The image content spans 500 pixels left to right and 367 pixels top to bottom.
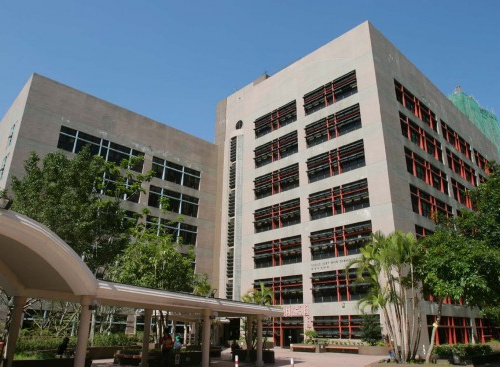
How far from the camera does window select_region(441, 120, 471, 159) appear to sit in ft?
190

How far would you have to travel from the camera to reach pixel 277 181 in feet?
174

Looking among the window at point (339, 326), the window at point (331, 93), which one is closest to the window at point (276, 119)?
the window at point (331, 93)

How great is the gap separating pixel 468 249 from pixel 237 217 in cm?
3667

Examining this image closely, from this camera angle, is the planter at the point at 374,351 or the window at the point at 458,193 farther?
the window at the point at 458,193

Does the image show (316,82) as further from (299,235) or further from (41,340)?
(41,340)

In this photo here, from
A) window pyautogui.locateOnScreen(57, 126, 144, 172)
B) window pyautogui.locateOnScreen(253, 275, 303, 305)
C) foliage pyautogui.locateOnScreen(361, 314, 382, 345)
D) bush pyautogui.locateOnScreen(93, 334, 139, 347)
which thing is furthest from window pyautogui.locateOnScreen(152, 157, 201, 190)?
foliage pyautogui.locateOnScreen(361, 314, 382, 345)

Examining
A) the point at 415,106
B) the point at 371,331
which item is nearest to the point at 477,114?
the point at 415,106

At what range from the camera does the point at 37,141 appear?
45.4 meters

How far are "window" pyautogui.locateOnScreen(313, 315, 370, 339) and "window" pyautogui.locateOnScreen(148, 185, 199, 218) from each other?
24.7 meters

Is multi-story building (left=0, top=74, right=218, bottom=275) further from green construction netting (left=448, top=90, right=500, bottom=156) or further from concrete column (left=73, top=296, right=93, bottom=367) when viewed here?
green construction netting (left=448, top=90, right=500, bottom=156)

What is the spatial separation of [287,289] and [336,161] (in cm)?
1600

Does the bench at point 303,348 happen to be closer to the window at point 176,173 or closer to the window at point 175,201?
the window at point 175,201

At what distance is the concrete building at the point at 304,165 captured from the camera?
4341 cm

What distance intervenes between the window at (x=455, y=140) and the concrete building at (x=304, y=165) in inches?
14.0
